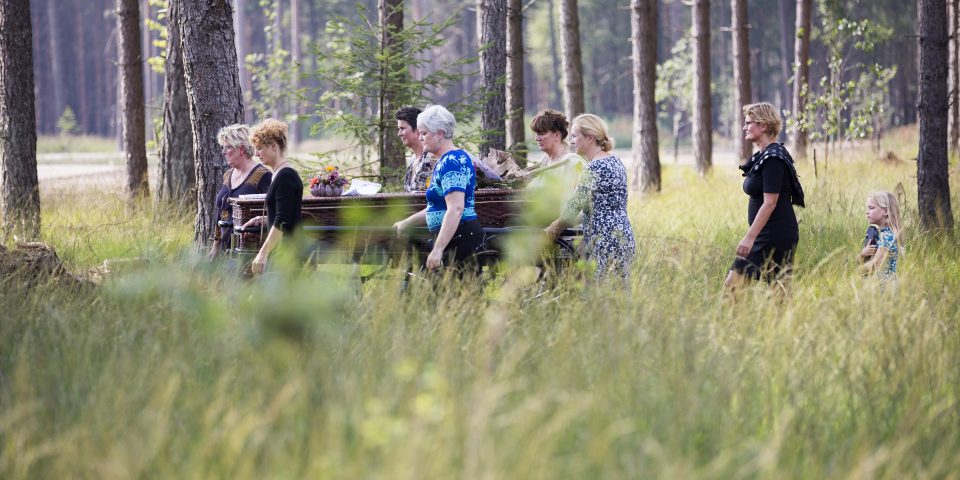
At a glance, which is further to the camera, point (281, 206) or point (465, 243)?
point (465, 243)

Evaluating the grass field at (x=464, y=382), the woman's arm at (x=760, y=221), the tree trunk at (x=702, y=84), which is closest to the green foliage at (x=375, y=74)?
the woman's arm at (x=760, y=221)

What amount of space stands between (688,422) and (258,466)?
154 cm

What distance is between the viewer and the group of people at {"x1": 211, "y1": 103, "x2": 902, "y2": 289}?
650 centimetres

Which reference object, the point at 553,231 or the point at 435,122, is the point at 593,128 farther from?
the point at 435,122

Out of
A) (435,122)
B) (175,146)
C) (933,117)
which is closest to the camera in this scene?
(435,122)

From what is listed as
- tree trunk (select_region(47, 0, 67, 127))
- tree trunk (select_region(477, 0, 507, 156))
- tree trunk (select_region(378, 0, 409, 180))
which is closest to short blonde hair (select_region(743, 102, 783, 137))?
tree trunk (select_region(378, 0, 409, 180))

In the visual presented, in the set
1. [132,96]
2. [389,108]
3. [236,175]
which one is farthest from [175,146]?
[236,175]

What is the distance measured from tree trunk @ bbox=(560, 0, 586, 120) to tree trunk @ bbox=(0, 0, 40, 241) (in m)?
8.44

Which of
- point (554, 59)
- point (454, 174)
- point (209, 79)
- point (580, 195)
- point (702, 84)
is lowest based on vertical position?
point (580, 195)

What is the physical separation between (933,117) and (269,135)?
7.04m

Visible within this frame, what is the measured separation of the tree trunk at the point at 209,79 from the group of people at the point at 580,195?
45.0 inches

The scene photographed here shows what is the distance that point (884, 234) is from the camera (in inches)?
293

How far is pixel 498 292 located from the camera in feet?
19.7

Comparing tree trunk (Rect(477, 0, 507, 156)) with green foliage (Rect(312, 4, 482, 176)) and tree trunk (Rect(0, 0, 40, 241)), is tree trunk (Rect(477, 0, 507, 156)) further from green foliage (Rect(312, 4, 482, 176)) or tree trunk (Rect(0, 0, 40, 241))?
tree trunk (Rect(0, 0, 40, 241))
